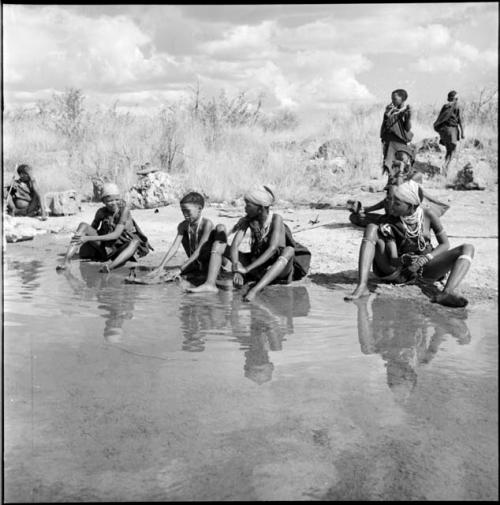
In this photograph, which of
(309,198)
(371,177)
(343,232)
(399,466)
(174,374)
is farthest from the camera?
(371,177)

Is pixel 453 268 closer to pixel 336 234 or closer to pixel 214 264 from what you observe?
pixel 214 264

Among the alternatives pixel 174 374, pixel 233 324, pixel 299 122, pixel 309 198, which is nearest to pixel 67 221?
pixel 309 198

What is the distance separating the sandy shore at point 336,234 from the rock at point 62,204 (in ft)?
0.60

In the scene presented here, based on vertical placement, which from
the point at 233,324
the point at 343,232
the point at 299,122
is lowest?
the point at 233,324

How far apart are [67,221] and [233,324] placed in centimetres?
617

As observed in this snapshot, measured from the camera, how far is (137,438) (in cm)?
313

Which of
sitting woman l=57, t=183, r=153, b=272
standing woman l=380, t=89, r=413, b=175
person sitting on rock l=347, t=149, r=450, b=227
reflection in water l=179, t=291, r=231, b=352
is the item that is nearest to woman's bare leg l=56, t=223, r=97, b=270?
sitting woman l=57, t=183, r=153, b=272

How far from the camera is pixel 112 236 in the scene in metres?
7.52

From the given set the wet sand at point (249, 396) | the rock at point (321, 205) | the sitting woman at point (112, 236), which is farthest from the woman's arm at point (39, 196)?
the wet sand at point (249, 396)

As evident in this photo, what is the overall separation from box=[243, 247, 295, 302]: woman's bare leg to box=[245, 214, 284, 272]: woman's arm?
97 millimetres

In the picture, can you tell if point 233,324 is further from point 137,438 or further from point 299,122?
point 299,122

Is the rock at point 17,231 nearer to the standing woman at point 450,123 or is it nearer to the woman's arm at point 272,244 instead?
the woman's arm at point 272,244

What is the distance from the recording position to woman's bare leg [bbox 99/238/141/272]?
7426mm

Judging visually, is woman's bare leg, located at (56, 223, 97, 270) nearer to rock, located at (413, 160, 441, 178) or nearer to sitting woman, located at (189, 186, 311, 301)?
sitting woman, located at (189, 186, 311, 301)
